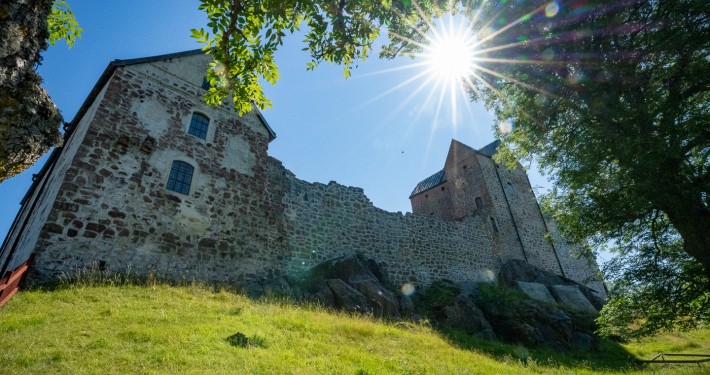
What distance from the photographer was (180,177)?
1254cm

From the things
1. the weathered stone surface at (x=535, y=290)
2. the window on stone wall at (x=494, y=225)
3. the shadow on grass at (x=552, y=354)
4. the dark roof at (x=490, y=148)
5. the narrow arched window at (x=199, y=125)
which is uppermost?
the dark roof at (x=490, y=148)

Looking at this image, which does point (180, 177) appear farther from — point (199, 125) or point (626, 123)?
point (626, 123)

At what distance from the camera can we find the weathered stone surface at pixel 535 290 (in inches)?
748

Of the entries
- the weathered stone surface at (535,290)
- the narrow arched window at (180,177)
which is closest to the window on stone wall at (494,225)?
the weathered stone surface at (535,290)

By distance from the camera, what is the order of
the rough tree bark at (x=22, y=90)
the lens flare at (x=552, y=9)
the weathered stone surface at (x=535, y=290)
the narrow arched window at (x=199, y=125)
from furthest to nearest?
the weathered stone surface at (x=535, y=290) < the narrow arched window at (x=199, y=125) < the lens flare at (x=552, y=9) < the rough tree bark at (x=22, y=90)

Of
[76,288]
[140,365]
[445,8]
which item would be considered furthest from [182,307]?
[445,8]

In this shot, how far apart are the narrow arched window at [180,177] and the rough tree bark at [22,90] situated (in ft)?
35.9

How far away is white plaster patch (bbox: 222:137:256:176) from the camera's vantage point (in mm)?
14023

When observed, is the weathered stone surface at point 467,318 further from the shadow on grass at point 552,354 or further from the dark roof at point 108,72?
the dark roof at point 108,72

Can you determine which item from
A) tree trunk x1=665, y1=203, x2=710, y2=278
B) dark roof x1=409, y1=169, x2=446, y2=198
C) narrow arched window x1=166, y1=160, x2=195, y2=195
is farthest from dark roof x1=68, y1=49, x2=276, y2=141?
dark roof x1=409, y1=169, x2=446, y2=198

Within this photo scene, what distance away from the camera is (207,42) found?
15.7ft

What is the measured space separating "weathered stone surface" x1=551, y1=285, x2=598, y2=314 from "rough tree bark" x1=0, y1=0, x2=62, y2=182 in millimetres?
22728

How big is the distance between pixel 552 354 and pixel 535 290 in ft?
30.3

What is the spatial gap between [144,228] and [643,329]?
1448cm
